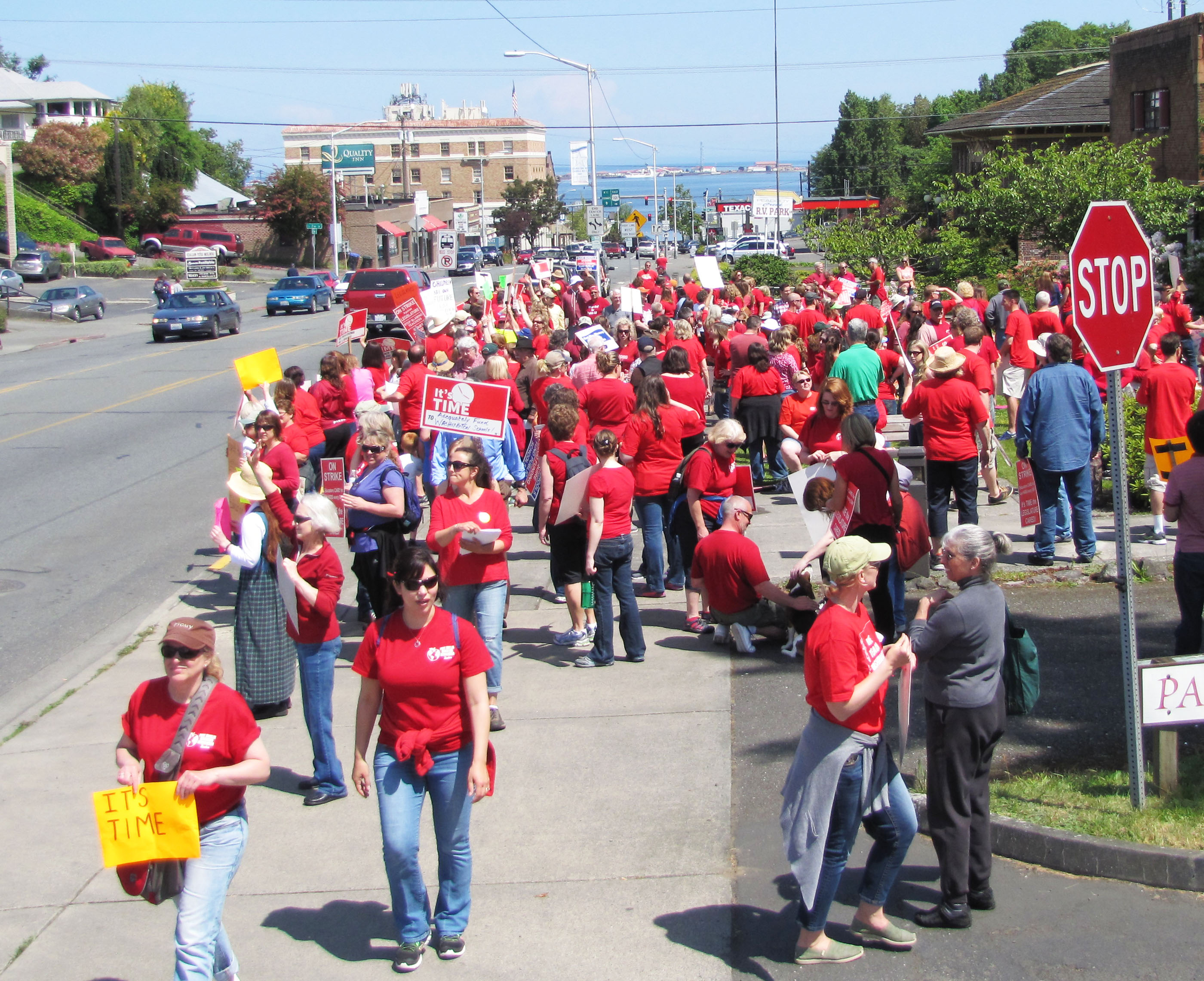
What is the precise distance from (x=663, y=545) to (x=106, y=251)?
6496 cm

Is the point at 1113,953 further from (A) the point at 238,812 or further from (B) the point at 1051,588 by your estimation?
(B) the point at 1051,588

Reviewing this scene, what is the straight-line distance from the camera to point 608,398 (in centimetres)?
1044

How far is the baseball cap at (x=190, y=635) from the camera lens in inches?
166

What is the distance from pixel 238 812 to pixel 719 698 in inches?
150

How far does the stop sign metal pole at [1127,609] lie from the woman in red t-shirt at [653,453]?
13.9 ft

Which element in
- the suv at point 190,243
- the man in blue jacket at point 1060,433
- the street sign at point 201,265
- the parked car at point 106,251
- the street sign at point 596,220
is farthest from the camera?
the suv at point 190,243

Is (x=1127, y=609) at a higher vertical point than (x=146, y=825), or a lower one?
higher

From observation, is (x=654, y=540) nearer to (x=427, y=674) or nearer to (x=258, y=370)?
(x=258, y=370)

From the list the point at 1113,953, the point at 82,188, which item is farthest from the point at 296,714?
the point at 82,188

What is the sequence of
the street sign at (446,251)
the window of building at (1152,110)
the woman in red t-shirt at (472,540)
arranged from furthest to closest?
the window of building at (1152,110), the street sign at (446,251), the woman in red t-shirt at (472,540)

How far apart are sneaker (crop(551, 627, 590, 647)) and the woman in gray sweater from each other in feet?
14.0

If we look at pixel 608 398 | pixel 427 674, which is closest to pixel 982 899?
→ pixel 427 674

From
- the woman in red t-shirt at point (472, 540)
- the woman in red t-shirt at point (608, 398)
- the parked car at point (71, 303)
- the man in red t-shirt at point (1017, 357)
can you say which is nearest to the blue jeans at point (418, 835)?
the woman in red t-shirt at point (472, 540)

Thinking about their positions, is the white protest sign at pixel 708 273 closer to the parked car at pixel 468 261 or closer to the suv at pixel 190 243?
the parked car at pixel 468 261
